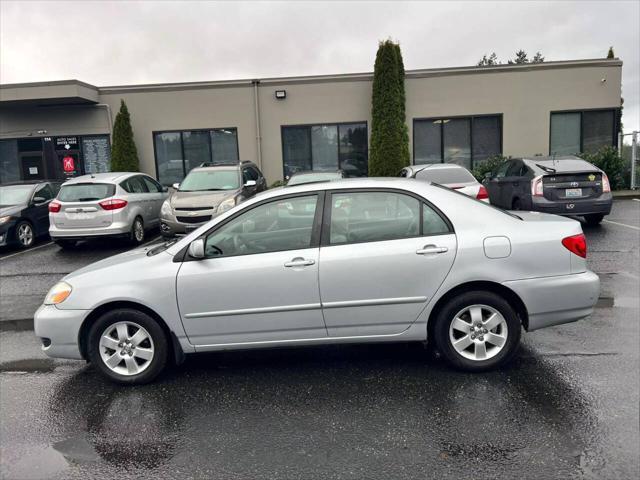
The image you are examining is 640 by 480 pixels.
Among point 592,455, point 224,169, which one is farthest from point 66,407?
point 224,169

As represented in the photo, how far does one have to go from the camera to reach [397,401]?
4.07 m

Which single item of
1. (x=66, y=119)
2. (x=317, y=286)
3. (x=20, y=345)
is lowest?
(x=20, y=345)

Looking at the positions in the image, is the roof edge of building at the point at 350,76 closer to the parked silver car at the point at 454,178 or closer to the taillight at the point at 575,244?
the parked silver car at the point at 454,178

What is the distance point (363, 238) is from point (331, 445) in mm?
1672

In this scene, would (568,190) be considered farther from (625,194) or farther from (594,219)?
(625,194)

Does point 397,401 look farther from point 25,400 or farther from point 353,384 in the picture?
point 25,400

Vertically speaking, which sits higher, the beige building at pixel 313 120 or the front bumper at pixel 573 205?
the beige building at pixel 313 120

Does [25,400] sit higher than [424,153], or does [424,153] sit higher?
[424,153]

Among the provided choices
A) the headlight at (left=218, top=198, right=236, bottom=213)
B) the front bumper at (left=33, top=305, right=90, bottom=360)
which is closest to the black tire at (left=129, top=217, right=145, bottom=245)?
the headlight at (left=218, top=198, right=236, bottom=213)

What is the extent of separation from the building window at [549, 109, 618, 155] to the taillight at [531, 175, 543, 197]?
350 inches

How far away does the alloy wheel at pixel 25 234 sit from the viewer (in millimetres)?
12344

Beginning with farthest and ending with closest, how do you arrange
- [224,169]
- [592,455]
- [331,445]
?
1. [224,169]
2. [331,445]
3. [592,455]

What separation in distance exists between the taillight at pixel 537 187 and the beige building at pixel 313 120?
8.32m

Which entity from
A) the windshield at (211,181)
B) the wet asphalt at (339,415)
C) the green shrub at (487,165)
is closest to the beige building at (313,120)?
the green shrub at (487,165)
